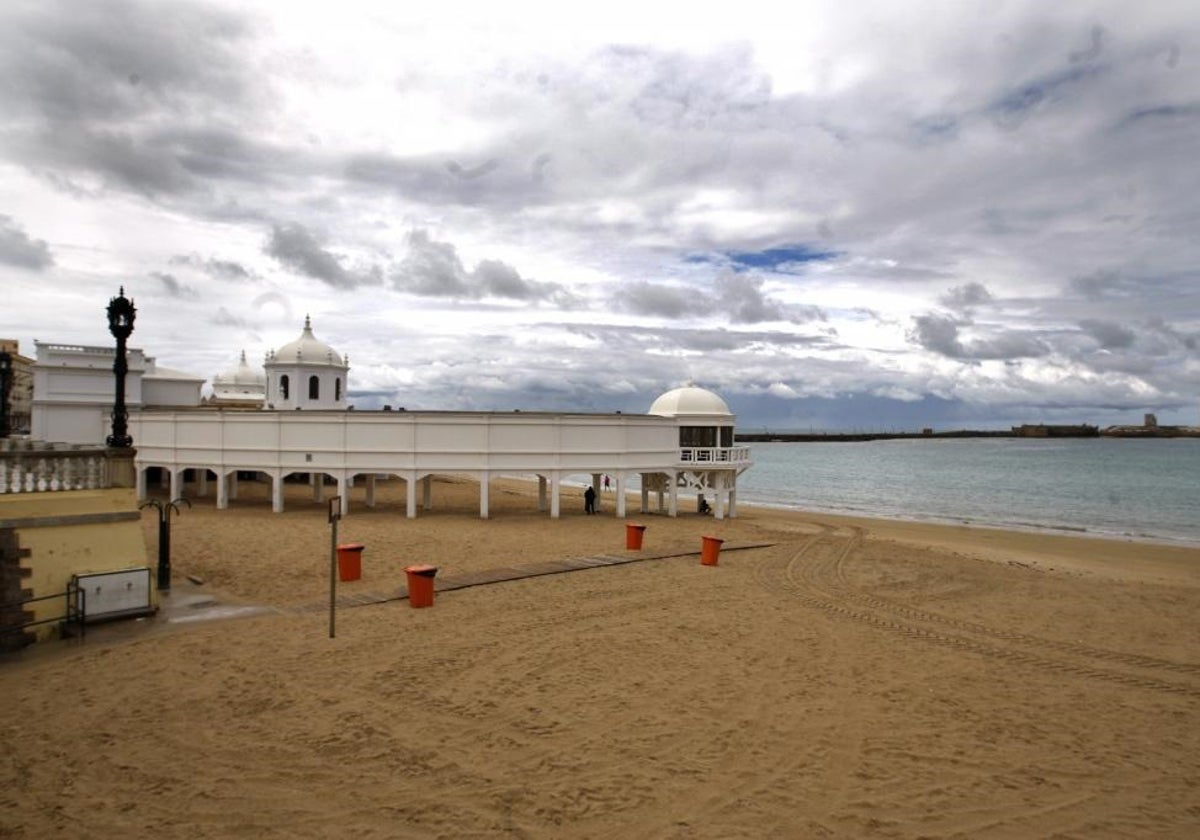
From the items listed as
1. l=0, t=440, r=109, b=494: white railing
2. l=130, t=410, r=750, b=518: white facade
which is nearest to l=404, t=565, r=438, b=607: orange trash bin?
l=0, t=440, r=109, b=494: white railing

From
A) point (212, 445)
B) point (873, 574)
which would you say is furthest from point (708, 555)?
point (212, 445)

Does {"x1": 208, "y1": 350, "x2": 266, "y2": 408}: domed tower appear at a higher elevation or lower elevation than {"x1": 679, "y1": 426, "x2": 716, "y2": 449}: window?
higher

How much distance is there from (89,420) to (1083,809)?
41.5 metres

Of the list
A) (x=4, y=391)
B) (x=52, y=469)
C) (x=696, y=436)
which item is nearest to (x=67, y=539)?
(x=52, y=469)

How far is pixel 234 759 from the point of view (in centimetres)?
816

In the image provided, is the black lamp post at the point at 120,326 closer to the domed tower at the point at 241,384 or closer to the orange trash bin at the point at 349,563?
the orange trash bin at the point at 349,563

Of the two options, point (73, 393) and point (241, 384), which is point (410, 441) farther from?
point (241, 384)

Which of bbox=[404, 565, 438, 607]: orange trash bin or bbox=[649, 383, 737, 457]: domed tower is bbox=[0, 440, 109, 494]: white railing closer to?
bbox=[404, 565, 438, 607]: orange trash bin

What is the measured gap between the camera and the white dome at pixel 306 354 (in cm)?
3794

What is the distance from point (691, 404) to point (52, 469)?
23337mm

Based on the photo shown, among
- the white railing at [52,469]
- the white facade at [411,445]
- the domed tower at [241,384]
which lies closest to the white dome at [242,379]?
the domed tower at [241,384]

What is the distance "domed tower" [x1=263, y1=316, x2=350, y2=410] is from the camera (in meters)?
37.8

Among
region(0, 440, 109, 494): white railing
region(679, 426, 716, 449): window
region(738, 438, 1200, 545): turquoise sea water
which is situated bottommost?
region(738, 438, 1200, 545): turquoise sea water

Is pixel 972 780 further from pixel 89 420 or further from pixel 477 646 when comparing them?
pixel 89 420
